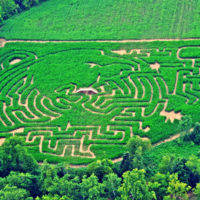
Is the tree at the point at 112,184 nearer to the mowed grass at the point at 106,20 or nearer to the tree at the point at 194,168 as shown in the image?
the tree at the point at 194,168

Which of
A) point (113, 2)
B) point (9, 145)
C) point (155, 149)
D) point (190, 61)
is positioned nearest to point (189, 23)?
point (190, 61)

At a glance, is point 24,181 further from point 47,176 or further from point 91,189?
point 91,189

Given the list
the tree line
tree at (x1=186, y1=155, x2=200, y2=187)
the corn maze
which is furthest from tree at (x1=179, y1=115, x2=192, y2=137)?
the tree line

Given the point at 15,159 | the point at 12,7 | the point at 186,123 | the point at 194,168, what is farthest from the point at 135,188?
the point at 12,7

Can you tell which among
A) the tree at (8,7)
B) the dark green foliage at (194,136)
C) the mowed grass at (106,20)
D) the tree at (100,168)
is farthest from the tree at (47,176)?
the tree at (8,7)

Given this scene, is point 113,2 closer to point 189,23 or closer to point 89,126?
point 189,23

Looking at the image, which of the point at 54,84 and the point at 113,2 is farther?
the point at 113,2
